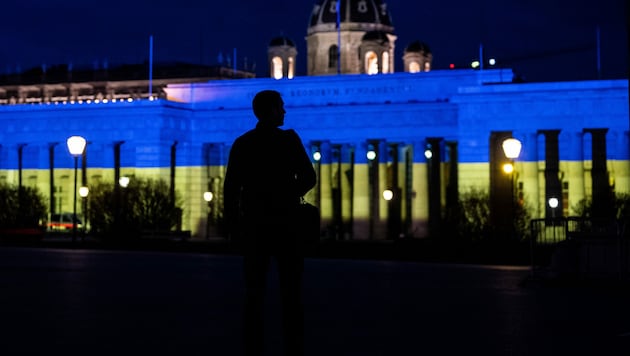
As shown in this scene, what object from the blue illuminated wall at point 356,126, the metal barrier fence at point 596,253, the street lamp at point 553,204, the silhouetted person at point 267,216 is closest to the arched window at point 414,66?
the blue illuminated wall at point 356,126

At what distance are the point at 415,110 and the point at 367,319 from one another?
323ft

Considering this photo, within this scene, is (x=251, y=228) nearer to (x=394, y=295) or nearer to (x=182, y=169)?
(x=394, y=295)

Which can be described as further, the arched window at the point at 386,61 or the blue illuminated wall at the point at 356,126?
the arched window at the point at 386,61

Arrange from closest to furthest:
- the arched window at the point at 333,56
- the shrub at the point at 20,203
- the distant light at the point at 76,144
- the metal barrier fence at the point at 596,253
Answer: the metal barrier fence at the point at 596,253, the distant light at the point at 76,144, the shrub at the point at 20,203, the arched window at the point at 333,56

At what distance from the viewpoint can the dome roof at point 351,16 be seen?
154625 mm

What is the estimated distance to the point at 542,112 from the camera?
109125 millimetres

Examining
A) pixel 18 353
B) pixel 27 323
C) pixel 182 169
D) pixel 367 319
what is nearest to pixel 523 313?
pixel 367 319

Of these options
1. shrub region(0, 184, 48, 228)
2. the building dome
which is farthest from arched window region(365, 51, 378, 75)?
shrub region(0, 184, 48, 228)

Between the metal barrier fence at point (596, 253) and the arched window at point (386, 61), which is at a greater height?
the arched window at point (386, 61)

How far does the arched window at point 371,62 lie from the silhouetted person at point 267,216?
12647 cm

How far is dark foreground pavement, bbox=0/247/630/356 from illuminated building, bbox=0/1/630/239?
247 feet

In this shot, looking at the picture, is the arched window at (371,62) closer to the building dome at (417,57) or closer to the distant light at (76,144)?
the building dome at (417,57)

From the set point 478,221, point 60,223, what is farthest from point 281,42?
point 478,221

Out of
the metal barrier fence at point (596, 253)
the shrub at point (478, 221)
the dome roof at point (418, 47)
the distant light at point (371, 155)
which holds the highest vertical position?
the dome roof at point (418, 47)
